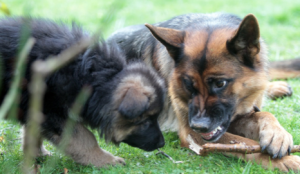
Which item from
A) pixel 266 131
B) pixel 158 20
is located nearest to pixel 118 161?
pixel 266 131

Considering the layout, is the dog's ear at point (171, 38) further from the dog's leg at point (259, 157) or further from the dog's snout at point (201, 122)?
the dog's leg at point (259, 157)

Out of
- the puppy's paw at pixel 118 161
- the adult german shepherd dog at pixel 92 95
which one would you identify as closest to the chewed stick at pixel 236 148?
the adult german shepherd dog at pixel 92 95

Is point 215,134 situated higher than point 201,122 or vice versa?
point 201,122

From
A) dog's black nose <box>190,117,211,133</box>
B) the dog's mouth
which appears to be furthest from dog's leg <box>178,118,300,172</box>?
dog's black nose <box>190,117,211,133</box>

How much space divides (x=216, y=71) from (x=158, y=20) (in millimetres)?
8632

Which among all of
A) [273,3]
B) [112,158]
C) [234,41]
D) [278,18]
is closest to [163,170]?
[112,158]

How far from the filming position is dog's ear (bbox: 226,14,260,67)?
369cm

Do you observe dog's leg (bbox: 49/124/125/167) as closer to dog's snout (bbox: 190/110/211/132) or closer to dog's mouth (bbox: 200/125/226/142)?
dog's snout (bbox: 190/110/211/132)

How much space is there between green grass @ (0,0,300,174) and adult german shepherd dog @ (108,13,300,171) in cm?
27

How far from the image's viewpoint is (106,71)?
4.00 m

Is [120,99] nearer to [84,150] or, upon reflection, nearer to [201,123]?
[84,150]

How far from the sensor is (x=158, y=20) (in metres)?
12.2

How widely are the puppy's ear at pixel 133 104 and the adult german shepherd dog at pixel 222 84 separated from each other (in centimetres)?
60

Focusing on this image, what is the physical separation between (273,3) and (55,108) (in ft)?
40.1
